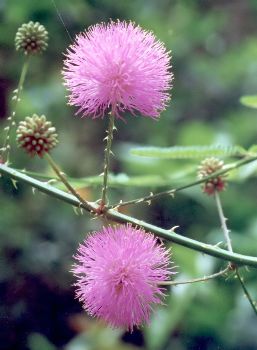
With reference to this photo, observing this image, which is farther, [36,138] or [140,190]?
[140,190]

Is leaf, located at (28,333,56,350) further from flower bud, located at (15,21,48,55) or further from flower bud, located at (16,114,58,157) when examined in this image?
flower bud, located at (16,114,58,157)

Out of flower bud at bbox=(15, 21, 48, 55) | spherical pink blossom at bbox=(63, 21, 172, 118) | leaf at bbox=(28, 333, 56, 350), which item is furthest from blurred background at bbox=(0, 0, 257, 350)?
spherical pink blossom at bbox=(63, 21, 172, 118)

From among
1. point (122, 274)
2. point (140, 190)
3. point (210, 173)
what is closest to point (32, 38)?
point (210, 173)

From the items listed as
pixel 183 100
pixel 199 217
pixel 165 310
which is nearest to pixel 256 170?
pixel 165 310

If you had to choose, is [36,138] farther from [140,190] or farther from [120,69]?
[140,190]

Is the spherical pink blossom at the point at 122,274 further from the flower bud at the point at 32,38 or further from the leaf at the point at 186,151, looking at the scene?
the flower bud at the point at 32,38
